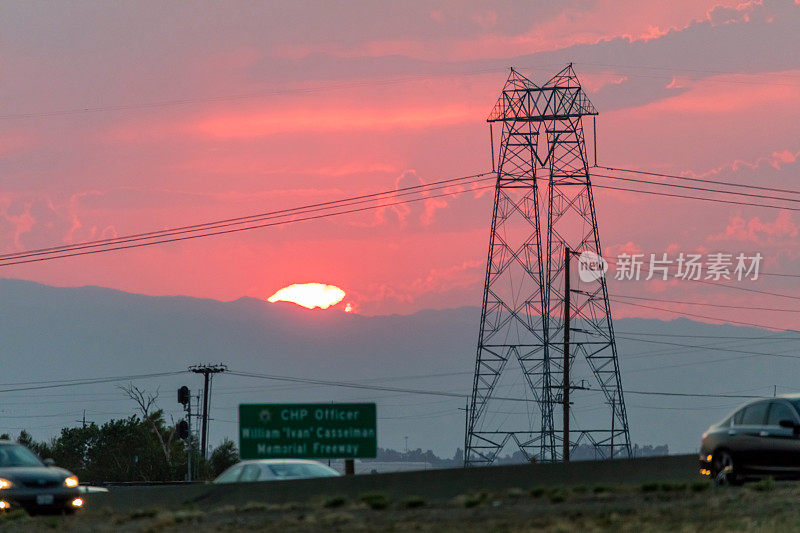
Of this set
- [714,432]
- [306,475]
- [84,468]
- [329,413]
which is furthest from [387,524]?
[84,468]

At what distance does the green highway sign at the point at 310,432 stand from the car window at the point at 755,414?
11.2 meters

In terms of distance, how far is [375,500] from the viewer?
22.2 metres

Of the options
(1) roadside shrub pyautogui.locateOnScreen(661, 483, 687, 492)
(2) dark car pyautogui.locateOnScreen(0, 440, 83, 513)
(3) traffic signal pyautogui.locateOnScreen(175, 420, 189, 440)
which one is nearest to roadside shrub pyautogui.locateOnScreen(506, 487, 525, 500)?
(1) roadside shrub pyautogui.locateOnScreen(661, 483, 687, 492)

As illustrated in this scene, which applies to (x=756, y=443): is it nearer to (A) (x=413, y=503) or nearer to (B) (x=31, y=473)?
(A) (x=413, y=503)

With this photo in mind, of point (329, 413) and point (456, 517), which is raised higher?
point (329, 413)

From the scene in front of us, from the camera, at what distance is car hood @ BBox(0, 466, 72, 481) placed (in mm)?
25703

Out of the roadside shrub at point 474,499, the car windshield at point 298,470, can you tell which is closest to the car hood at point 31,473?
the car windshield at point 298,470

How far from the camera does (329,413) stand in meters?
34.0

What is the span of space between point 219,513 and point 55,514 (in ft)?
17.2

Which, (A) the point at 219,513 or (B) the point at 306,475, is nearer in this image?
(A) the point at 219,513

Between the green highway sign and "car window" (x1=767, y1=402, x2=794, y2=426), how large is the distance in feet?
38.9

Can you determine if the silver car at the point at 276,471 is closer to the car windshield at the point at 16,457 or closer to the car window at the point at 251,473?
the car window at the point at 251,473

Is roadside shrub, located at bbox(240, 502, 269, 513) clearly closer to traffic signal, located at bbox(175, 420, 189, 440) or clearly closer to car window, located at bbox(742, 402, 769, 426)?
car window, located at bbox(742, 402, 769, 426)

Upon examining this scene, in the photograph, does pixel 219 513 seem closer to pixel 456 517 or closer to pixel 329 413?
pixel 456 517
